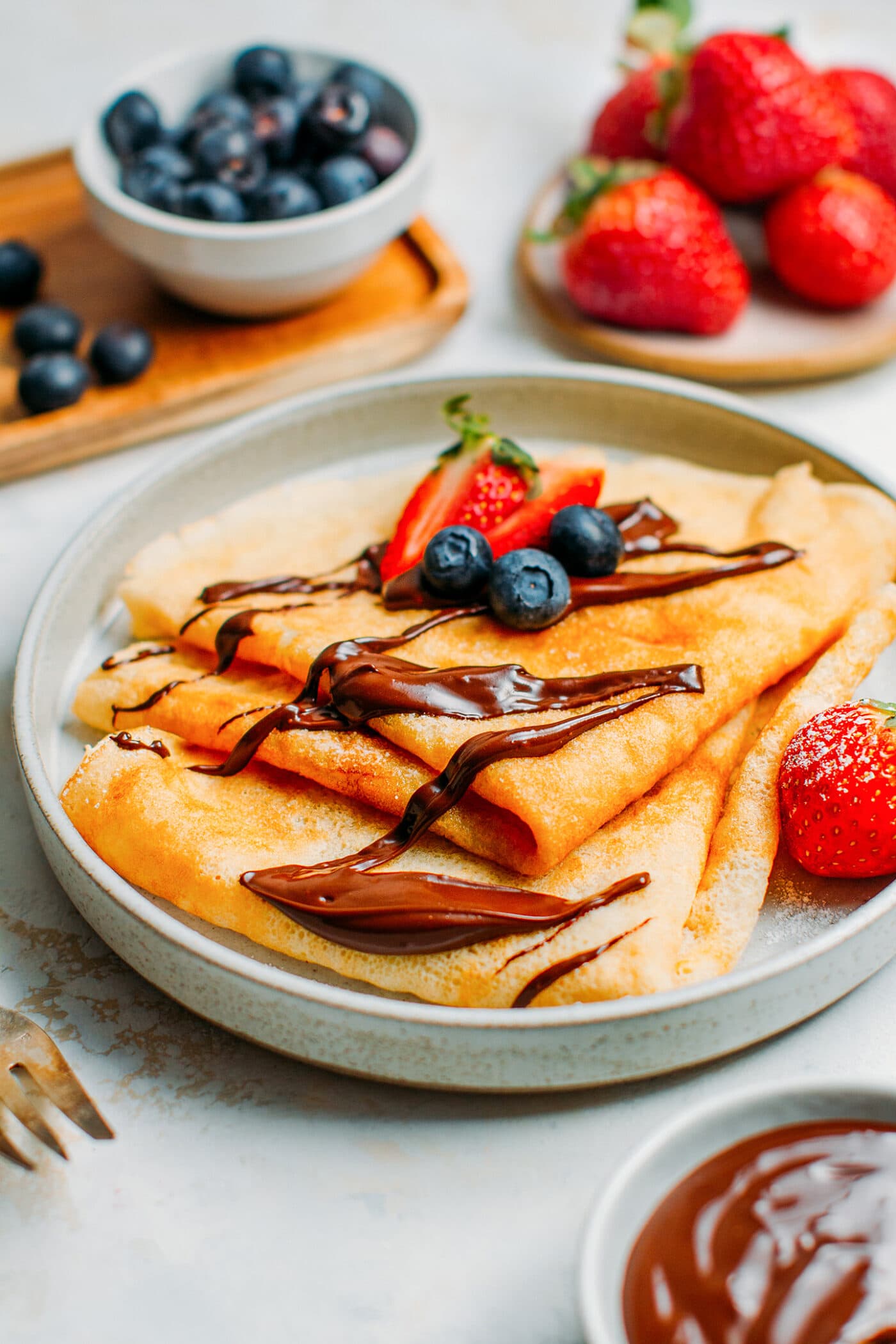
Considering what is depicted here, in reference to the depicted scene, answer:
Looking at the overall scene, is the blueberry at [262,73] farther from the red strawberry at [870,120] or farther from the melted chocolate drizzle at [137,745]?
the melted chocolate drizzle at [137,745]

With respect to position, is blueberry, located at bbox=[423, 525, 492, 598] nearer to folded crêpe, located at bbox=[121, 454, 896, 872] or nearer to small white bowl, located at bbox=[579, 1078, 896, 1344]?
folded crêpe, located at bbox=[121, 454, 896, 872]

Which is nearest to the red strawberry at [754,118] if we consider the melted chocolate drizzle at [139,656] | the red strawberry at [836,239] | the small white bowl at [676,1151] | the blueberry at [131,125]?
the red strawberry at [836,239]

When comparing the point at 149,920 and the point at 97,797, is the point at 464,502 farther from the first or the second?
the point at 149,920

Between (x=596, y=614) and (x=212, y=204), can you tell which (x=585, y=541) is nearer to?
(x=596, y=614)

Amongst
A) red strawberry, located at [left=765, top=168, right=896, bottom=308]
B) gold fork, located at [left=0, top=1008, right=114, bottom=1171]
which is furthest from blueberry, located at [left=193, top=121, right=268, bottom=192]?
gold fork, located at [left=0, top=1008, right=114, bottom=1171]

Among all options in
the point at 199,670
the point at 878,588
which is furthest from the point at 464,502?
the point at 878,588

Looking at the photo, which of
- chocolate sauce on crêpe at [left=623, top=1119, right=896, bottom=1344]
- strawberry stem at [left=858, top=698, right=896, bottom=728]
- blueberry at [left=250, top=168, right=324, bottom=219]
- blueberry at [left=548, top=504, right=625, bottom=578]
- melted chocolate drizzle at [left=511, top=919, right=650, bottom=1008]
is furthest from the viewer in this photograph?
blueberry at [left=250, top=168, right=324, bottom=219]

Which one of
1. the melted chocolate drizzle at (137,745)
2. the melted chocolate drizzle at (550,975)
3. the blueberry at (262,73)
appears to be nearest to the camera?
the melted chocolate drizzle at (550,975)
